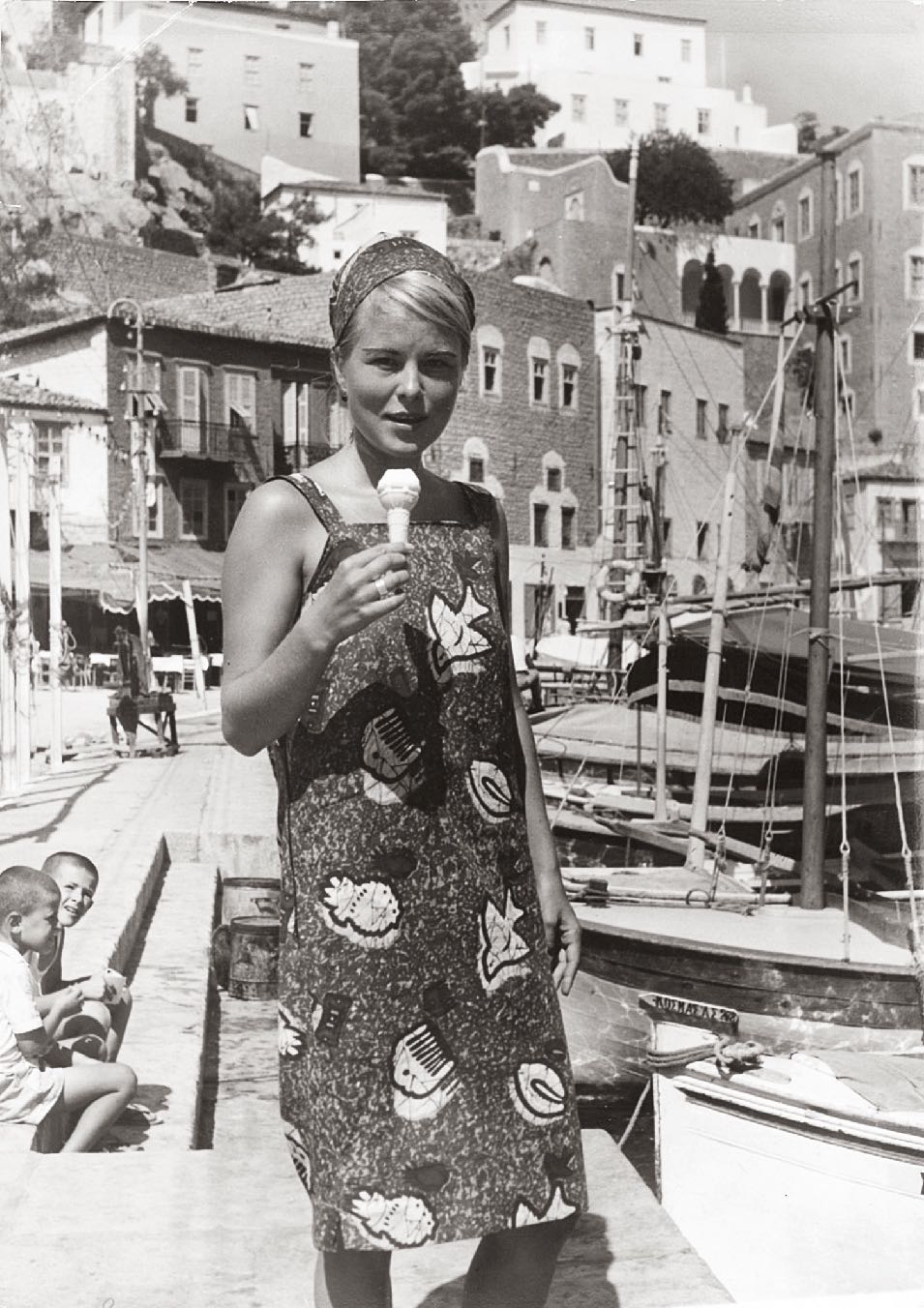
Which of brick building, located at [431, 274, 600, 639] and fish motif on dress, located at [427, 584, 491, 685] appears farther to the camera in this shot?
brick building, located at [431, 274, 600, 639]

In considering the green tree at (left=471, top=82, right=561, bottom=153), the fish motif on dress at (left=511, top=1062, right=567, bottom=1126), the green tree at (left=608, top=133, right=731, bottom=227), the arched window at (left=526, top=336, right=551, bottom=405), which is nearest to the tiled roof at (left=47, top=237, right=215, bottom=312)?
the green tree at (left=471, top=82, right=561, bottom=153)

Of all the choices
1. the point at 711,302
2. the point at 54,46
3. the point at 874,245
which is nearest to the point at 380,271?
the point at 54,46

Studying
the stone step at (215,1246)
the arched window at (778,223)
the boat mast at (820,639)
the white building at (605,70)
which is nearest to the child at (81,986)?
the stone step at (215,1246)

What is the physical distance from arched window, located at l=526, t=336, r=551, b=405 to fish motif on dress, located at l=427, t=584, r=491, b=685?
4.65 metres

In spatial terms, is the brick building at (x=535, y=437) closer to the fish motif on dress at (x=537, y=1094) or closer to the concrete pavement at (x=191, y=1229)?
the concrete pavement at (x=191, y=1229)

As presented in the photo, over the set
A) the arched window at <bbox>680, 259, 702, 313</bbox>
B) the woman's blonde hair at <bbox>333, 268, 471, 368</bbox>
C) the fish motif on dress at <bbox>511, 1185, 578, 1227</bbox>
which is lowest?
the fish motif on dress at <bbox>511, 1185, 578, 1227</bbox>

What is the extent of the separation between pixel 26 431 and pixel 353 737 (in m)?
3.13

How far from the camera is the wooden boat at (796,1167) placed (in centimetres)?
338

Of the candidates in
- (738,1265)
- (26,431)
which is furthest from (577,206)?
(738,1265)

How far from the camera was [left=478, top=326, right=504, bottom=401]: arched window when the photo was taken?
217 inches

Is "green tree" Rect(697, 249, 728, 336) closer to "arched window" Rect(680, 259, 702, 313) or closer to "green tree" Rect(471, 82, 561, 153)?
"arched window" Rect(680, 259, 702, 313)

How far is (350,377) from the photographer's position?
Result: 1621 mm

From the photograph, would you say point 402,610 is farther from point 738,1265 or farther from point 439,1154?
point 738,1265

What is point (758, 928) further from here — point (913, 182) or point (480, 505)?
point (480, 505)
